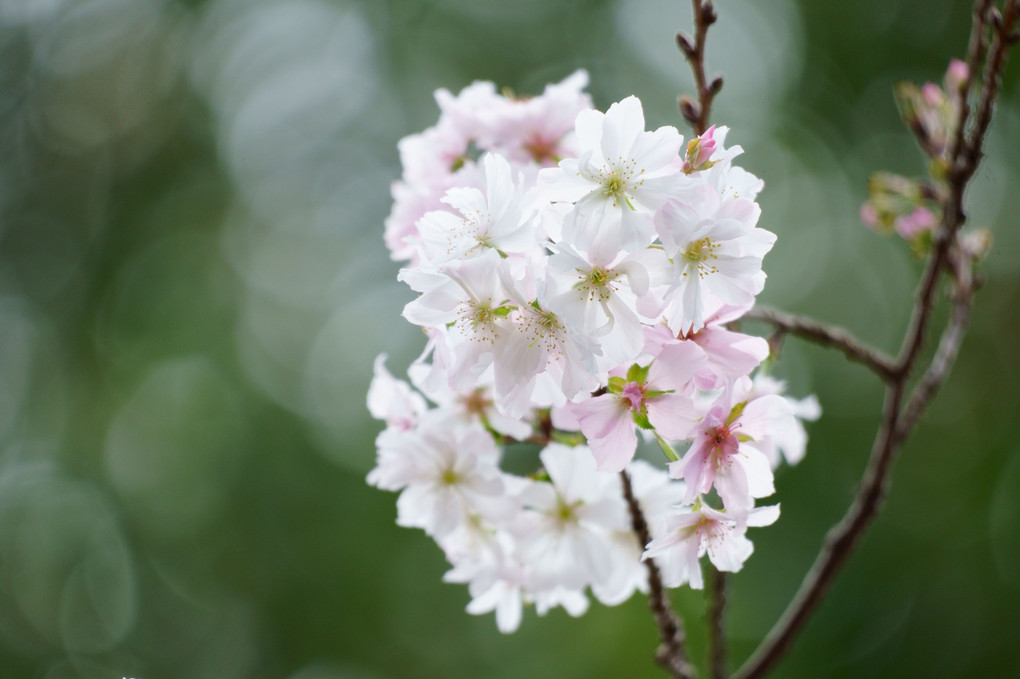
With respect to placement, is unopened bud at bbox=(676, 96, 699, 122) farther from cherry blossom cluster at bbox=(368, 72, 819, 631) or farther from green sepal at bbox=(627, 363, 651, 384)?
green sepal at bbox=(627, 363, 651, 384)

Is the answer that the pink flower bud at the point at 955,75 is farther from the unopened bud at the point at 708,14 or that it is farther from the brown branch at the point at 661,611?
the brown branch at the point at 661,611

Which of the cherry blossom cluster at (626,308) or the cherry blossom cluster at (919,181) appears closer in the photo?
the cherry blossom cluster at (626,308)

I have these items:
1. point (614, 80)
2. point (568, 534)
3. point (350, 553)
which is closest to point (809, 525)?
point (350, 553)

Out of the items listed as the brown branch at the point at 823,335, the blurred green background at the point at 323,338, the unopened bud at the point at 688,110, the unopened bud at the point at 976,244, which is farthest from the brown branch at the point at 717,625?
the blurred green background at the point at 323,338

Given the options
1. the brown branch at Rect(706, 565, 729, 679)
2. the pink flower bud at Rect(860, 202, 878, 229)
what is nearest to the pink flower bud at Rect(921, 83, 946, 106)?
the pink flower bud at Rect(860, 202, 878, 229)

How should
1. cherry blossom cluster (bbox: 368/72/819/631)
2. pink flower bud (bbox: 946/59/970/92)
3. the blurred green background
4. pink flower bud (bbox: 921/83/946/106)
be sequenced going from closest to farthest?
1. cherry blossom cluster (bbox: 368/72/819/631)
2. pink flower bud (bbox: 946/59/970/92)
3. pink flower bud (bbox: 921/83/946/106)
4. the blurred green background

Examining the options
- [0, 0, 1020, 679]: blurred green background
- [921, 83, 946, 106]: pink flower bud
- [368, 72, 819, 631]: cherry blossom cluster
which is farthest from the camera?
[0, 0, 1020, 679]: blurred green background
